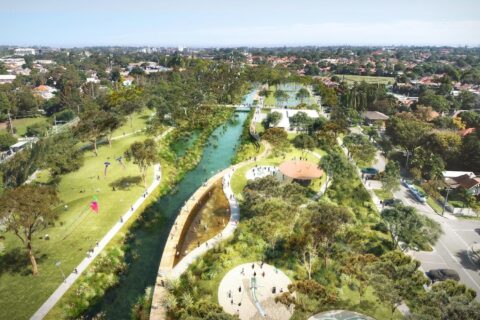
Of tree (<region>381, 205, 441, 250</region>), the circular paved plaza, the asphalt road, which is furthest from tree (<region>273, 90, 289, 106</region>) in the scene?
the circular paved plaza

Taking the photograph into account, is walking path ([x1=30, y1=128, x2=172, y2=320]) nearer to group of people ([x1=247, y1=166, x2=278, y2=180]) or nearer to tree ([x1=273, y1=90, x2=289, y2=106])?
group of people ([x1=247, y1=166, x2=278, y2=180])

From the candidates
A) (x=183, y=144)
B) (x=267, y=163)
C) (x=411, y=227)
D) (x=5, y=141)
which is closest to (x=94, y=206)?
(x=267, y=163)

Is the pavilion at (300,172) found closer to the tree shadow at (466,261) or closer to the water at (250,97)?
the tree shadow at (466,261)

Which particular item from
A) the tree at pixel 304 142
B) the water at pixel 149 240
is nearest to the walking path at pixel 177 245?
the water at pixel 149 240

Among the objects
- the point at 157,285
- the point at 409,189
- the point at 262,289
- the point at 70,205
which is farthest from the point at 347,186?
the point at 70,205

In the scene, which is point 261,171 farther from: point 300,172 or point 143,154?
point 143,154

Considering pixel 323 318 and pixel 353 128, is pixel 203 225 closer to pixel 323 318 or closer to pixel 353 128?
pixel 323 318
